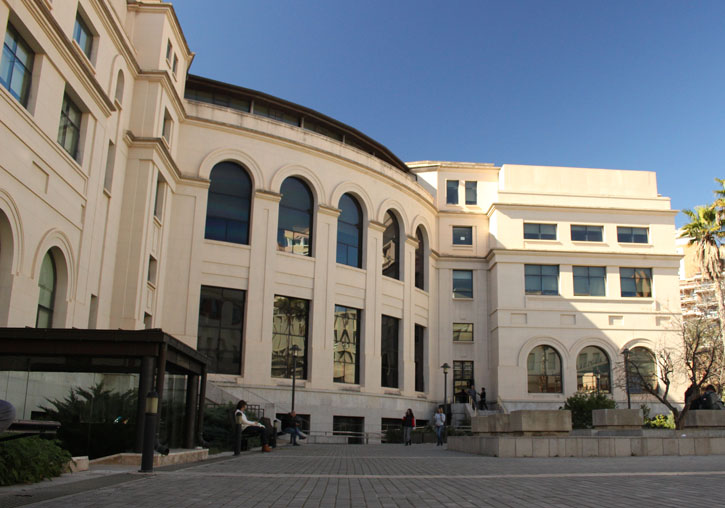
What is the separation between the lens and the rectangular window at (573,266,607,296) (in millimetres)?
46281

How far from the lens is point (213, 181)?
34.5m

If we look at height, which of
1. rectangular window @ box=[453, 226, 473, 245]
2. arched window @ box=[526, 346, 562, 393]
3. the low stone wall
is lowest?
the low stone wall

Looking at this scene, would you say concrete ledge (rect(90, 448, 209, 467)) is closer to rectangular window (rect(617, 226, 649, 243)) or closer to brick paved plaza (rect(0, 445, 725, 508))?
brick paved plaza (rect(0, 445, 725, 508))

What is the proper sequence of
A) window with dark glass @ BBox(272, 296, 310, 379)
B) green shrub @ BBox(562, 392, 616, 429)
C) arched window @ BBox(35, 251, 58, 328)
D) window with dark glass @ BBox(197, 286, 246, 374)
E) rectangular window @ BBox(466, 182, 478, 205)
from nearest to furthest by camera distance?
arched window @ BBox(35, 251, 58, 328) < window with dark glass @ BBox(197, 286, 246, 374) < window with dark glass @ BBox(272, 296, 310, 379) < green shrub @ BBox(562, 392, 616, 429) < rectangular window @ BBox(466, 182, 478, 205)

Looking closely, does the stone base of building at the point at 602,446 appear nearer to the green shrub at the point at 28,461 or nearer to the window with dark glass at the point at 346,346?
the green shrub at the point at 28,461

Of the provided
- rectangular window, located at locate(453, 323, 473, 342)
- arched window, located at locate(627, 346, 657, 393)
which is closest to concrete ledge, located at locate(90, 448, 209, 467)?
rectangular window, located at locate(453, 323, 473, 342)

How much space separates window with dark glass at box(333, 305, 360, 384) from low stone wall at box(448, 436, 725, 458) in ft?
56.9

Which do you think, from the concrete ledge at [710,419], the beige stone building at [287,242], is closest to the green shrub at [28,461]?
the beige stone building at [287,242]

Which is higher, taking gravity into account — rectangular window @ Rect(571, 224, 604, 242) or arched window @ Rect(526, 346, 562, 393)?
rectangular window @ Rect(571, 224, 604, 242)

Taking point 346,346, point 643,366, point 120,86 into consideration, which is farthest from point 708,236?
point 120,86

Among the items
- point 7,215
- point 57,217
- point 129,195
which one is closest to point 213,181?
point 129,195

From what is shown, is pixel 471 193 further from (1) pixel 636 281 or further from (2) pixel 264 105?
(2) pixel 264 105

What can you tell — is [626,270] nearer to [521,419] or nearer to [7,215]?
[521,419]

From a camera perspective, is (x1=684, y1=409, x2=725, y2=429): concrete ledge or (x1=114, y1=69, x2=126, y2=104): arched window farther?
(x1=114, y1=69, x2=126, y2=104): arched window
